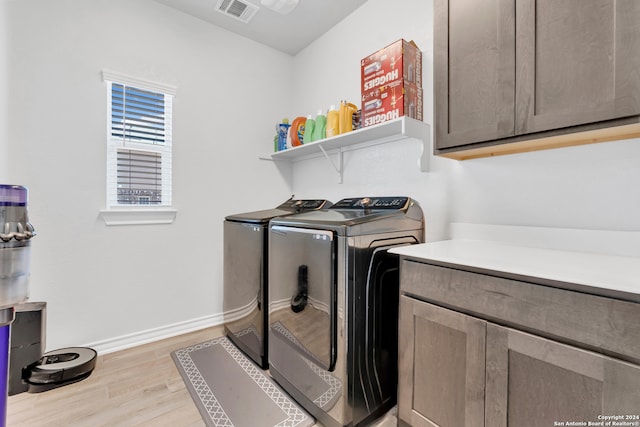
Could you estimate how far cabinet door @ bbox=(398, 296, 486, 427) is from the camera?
3.45ft

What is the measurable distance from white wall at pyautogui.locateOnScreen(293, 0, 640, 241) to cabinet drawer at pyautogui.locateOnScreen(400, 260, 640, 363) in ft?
2.08

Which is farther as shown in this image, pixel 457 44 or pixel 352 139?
pixel 352 139

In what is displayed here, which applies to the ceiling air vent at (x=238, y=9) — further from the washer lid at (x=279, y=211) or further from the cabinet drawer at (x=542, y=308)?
the cabinet drawer at (x=542, y=308)

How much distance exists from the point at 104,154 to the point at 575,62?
2.75 m

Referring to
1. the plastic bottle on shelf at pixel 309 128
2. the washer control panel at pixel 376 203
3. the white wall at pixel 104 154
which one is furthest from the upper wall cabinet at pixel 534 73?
the white wall at pixel 104 154

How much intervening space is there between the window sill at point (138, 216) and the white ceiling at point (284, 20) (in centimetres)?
169

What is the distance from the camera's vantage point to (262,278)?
6.36 ft

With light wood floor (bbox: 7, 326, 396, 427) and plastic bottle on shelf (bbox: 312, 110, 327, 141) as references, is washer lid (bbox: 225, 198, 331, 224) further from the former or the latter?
light wood floor (bbox: 7, 326, 396, 427)

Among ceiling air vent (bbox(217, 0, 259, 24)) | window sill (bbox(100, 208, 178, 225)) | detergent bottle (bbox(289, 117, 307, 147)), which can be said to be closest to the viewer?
window sill (bbox(100, 208, 178, 225))

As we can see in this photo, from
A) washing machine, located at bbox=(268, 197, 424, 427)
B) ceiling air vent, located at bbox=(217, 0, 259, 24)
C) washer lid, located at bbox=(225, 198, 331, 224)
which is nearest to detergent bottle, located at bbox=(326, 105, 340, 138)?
washer lid, located at bbox=(225, 198, 331, 224)

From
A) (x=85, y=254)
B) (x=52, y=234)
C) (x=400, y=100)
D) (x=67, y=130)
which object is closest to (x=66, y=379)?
(x=85, y=254)

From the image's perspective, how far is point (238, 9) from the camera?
235 centimetres

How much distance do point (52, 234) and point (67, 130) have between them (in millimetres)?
720

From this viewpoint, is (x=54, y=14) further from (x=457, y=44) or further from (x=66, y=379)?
(x=457, y=44)
